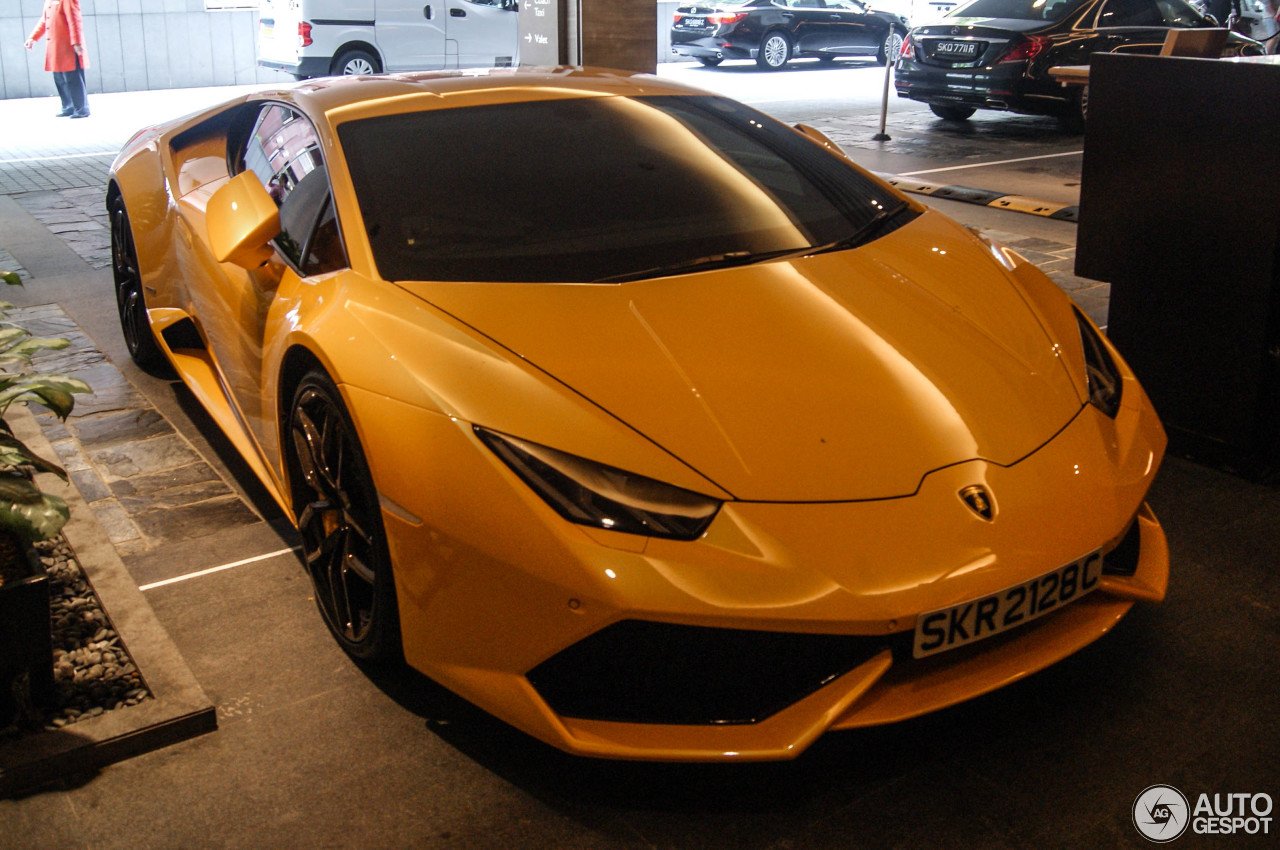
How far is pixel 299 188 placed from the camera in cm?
301

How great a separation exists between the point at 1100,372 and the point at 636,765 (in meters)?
1.29

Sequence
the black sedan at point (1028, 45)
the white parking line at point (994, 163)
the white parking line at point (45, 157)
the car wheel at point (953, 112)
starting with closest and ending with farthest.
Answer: the white parking line at point (994, 163)
the white parking line at point (45, 157)
the black sedan at point (1028, 45)
the car wheel at point (953, 112)

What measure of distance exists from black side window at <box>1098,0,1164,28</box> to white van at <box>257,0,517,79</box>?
21.2 ft

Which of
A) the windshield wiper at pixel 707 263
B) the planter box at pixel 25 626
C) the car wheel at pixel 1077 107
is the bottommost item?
the planter box at pixel 25 626

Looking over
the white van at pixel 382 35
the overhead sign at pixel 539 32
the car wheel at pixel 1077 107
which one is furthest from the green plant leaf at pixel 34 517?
the white van at pixel 382 35

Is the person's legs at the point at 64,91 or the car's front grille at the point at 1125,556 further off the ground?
the person's legs at the point at 64,91

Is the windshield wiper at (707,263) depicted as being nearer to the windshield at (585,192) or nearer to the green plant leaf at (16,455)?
the windshield at (585,192)

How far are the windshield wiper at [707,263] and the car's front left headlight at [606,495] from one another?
0.64m

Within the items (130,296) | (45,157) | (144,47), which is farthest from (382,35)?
(130,296)

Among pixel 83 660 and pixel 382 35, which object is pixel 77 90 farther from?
pixel 83 660

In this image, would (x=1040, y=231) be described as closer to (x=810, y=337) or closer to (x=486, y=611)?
(x=810, y=337)

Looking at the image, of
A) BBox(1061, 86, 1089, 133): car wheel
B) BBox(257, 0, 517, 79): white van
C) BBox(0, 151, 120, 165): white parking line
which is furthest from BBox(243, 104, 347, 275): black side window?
BBox(257, 0, 517, 79): white van

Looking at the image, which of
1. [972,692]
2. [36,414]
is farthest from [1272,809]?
[36,414]

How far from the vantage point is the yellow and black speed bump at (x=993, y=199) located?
24.0ft
